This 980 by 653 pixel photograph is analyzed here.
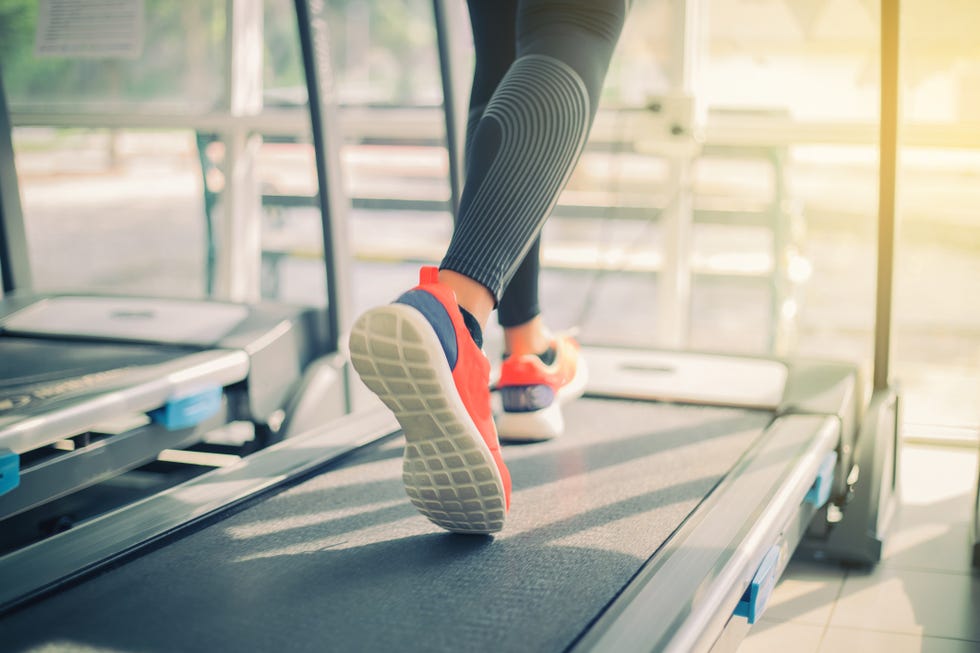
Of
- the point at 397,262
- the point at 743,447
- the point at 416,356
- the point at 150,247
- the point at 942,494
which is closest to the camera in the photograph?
the point at 416,356

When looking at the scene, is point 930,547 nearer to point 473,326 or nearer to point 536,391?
point 536,391

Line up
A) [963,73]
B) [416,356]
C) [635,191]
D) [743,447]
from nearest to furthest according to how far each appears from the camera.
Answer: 1. [416,356]
2. [743,447]
3. [963,73]
4. [635,191]

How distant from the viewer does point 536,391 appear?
1.41 meters

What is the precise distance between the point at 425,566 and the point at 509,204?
1.30 ft

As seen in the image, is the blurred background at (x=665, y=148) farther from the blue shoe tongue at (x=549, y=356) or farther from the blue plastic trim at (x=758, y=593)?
the blue plastic trim at (x=758, y=593)

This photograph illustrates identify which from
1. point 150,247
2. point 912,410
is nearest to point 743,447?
point 912,410

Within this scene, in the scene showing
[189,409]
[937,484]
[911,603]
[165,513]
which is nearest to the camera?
[165,513]

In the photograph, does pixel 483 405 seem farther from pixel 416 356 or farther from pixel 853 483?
pixel 853 483

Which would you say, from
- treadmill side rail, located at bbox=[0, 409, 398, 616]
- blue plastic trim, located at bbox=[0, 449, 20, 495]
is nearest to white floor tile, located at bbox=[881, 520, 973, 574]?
treadmill side rail, located at bbox=[0, 409, 398, 616]

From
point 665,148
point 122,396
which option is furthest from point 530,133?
point 665,148

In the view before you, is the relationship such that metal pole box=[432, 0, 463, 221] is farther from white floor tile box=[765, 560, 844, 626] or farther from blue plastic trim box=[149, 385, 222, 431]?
white floor tile box=[765, 560, 844, 626]

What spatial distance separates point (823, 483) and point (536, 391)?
474 mm

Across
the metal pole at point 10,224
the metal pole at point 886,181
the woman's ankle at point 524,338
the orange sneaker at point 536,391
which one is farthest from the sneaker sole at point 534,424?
the metal pole at point 10,224

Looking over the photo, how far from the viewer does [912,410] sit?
2.43m
